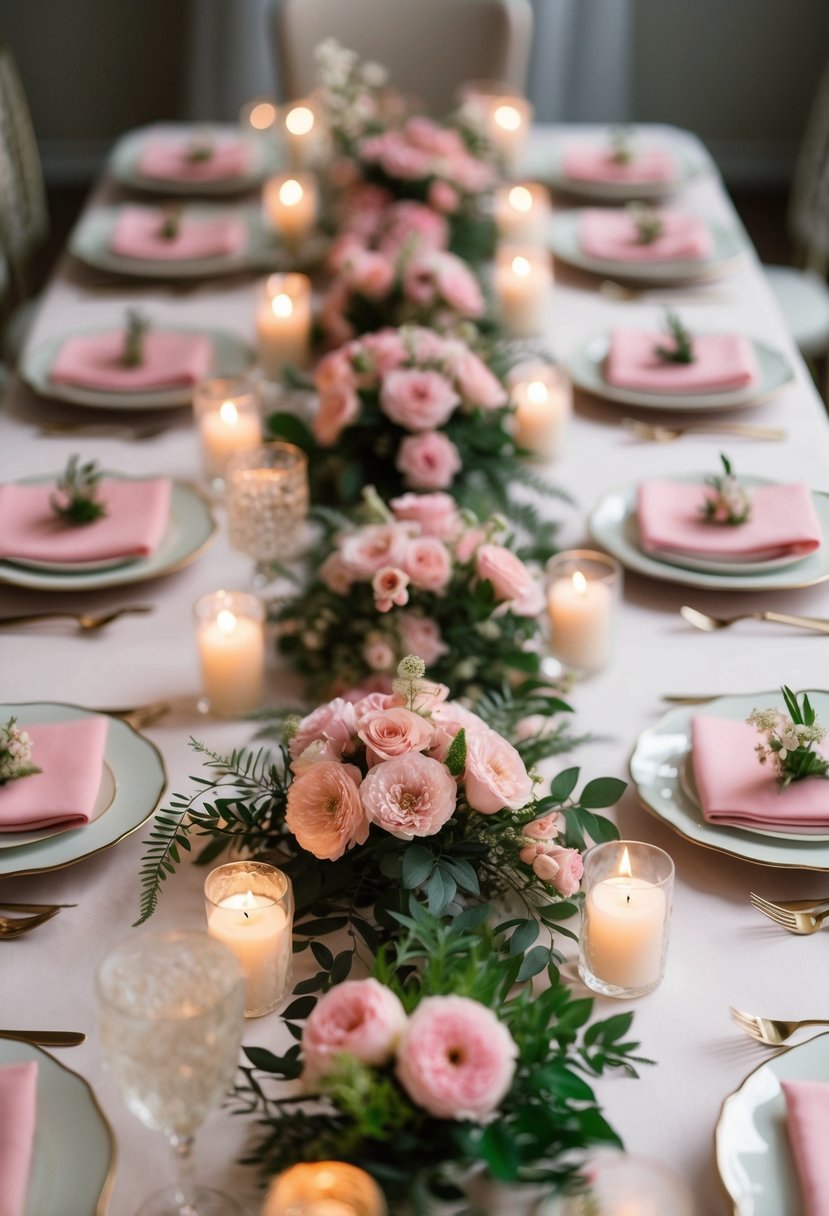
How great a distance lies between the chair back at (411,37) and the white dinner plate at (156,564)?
189 centimetres

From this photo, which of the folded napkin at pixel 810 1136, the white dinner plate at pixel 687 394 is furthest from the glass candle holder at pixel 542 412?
the folded napkin at pixel 810 1136

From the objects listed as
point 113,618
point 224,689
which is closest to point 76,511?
point 113,618

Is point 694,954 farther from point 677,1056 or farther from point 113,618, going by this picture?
point 113,618

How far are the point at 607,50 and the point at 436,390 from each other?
3.68m

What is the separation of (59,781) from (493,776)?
44 centimetres

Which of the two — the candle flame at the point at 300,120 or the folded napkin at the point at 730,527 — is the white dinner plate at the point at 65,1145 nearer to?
the folded napkin at the point at 730,527

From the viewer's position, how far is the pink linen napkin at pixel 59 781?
127 centimetres

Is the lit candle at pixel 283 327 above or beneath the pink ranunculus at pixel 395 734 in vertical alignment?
beneath

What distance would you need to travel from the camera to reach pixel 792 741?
1.26 metres

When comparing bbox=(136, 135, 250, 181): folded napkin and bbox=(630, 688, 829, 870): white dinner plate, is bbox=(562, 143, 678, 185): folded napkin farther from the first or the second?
bbox=(630, 688, 829, 870): white dinner plate

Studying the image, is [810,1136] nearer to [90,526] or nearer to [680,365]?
[90,526]

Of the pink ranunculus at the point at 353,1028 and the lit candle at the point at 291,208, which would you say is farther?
the lit candle at the point at 291,208

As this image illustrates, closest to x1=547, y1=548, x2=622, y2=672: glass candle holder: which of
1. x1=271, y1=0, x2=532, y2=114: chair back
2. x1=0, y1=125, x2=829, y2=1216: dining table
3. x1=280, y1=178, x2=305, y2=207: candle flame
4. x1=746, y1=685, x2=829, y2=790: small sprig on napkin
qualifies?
x1=0, y1=125, x2=829, y2=1216: dining table

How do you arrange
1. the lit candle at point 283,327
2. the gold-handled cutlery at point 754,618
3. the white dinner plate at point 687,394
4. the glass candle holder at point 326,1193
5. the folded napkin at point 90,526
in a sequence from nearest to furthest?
the glass candle holder at point 326,1193 < the gold-handled cutlery at point 754,618 < the folded napkin at point 90,526 < the white dinner plate at point 687,394 < the lit candle at point 283,327
